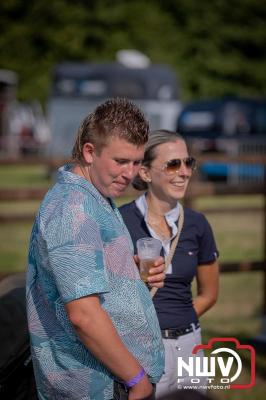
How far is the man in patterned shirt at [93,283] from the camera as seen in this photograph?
2338 millimetres

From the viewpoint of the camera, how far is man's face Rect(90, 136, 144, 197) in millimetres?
2475

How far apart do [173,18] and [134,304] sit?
43.4 metres

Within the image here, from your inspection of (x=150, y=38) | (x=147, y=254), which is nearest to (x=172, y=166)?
(x=147, y=254)

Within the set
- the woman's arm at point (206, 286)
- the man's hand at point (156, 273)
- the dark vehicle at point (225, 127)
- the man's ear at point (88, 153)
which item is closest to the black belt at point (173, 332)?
the woman's arm at point (206, 286)

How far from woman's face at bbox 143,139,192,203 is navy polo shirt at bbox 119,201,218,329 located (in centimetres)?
11

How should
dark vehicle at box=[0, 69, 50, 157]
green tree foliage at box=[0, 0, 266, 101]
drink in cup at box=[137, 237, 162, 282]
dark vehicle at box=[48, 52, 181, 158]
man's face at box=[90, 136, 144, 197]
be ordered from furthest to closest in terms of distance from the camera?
1. green tree foliage at box=[0, 0, 266, 101]
2. dark vehicle at box=[0, 69, 50, 157]
3. dark vehicle at box=[48, 52, 181, 158]
4. drink in cup at box=[137, 237, 162, 282]
5. man's face at box=[90, 136, 144, 197]

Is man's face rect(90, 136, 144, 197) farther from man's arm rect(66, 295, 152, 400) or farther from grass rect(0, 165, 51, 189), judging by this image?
grass rect(0, 165, 51, 189)

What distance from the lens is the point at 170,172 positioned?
3459mm

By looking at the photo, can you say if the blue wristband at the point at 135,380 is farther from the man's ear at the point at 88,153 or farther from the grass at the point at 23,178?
the grass at the point at 23,178

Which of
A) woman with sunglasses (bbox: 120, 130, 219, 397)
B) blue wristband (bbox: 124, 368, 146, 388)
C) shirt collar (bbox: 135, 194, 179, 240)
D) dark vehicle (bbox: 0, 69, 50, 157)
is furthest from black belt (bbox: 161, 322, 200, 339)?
dark vehicle (bbox: 0, 69, 50, 157)

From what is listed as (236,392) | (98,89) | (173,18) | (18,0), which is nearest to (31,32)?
(18,0)

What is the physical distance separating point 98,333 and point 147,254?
60 cm

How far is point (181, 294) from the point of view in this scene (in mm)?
3416

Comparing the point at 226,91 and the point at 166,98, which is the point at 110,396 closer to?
the point at 166,98
